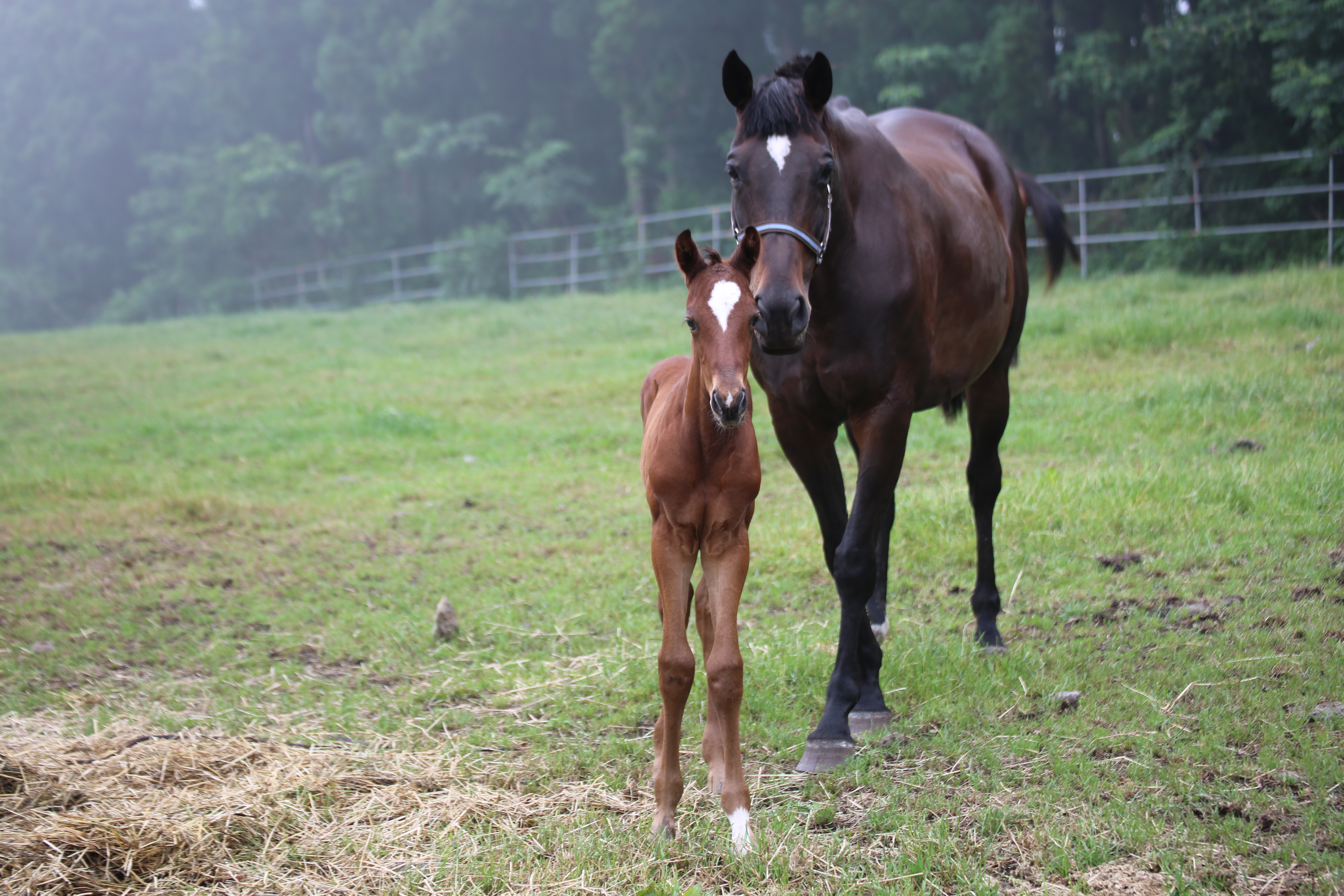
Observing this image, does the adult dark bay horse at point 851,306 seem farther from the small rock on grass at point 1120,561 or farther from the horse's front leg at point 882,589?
the small rock on grass at point 1120,561

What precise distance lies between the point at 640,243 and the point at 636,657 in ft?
68.4

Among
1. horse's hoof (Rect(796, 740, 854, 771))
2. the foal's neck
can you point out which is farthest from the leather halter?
horse's hoof (Rect(796, 740, 854, 771))

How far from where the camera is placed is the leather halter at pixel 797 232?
314 centimetres

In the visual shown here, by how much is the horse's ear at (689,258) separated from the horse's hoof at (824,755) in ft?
5.28

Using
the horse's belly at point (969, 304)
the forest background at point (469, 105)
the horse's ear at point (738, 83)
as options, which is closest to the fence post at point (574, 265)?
the forest background at point (469, 105)

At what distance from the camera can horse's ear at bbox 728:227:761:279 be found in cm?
275

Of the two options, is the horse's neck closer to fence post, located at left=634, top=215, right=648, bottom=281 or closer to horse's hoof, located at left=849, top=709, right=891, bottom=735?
horse's hoof, located at left=849, top=709, right=891, bottom=735

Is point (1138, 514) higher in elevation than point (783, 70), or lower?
lower

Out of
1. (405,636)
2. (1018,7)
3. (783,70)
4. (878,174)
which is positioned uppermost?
(1018,7)

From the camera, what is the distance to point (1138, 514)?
5.44 meters

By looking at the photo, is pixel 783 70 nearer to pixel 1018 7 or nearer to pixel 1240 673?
pixel 1240 673

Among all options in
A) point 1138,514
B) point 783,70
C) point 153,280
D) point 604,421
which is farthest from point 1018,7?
point 153,280

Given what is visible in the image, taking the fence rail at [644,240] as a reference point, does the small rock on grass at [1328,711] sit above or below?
below

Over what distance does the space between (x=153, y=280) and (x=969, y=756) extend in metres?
46.0
